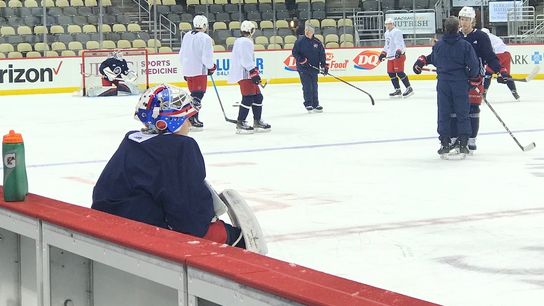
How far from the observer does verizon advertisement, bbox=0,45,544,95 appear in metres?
18.6

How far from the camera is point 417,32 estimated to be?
21.7 m

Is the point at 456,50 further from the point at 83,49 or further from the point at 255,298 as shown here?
the point at 83,49

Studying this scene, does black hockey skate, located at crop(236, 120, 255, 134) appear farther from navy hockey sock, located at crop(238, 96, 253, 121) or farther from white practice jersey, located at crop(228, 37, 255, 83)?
white practice jersey, located at crop(228, 37, 255, 83)

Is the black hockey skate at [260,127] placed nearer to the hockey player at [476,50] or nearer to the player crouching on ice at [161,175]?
the hockey player at [476,50]

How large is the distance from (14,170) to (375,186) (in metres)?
3.97

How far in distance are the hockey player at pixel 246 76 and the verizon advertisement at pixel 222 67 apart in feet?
26.1

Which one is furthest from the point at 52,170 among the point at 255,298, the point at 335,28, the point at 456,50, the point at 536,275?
the point at 335,28

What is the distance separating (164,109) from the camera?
3.28 m

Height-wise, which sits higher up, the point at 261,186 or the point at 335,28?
the point at 335,28

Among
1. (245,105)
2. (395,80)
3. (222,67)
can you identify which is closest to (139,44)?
(222,67)

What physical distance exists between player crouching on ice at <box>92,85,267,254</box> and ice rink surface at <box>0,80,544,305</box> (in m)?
1.12

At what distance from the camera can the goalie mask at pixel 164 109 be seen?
3250 mm

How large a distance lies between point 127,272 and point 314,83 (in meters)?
11.4

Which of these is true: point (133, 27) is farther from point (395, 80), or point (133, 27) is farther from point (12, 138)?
point (12, 138)
